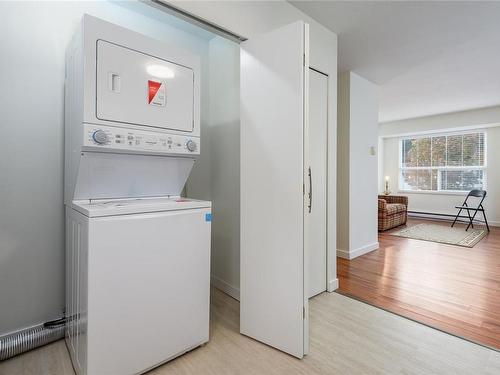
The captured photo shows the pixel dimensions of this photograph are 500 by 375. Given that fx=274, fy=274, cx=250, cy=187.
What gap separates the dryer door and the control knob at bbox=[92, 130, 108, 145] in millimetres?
73

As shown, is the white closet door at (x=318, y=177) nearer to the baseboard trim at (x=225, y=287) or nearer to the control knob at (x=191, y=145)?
the baseboard trim at (x=225, y=287)

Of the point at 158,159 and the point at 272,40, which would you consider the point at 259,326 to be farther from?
the point at 272,40

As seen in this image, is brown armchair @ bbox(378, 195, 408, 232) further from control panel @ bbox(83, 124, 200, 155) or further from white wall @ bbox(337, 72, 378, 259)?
control panel @ bbox(83, 124, 200, 155)

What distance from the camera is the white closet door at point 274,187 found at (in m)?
1.60

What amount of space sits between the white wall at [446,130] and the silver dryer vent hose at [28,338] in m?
7.56

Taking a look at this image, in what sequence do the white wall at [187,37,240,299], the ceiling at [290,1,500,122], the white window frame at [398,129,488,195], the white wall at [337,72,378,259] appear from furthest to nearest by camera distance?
the white window frame at [398,129,488,195] < the white wall at [337,72,378,259] < the white wall at [187,37,240,299] < the ceiling at [290,1,500,122]

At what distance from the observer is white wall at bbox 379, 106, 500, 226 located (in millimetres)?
5746

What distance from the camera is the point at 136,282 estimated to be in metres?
1.39

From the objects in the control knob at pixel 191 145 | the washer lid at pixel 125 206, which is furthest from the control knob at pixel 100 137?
the control knob at pixel 191 145

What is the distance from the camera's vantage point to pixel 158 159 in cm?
166

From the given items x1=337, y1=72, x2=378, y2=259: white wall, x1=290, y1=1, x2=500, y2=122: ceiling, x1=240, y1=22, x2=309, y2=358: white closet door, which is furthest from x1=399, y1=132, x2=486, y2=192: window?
x1=240, y1=22, x2=309, y2=358: white closet door

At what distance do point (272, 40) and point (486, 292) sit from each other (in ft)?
9.71

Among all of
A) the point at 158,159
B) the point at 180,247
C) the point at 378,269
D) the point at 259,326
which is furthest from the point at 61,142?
the point at 378,269

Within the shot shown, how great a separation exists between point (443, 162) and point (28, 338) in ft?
26.0
